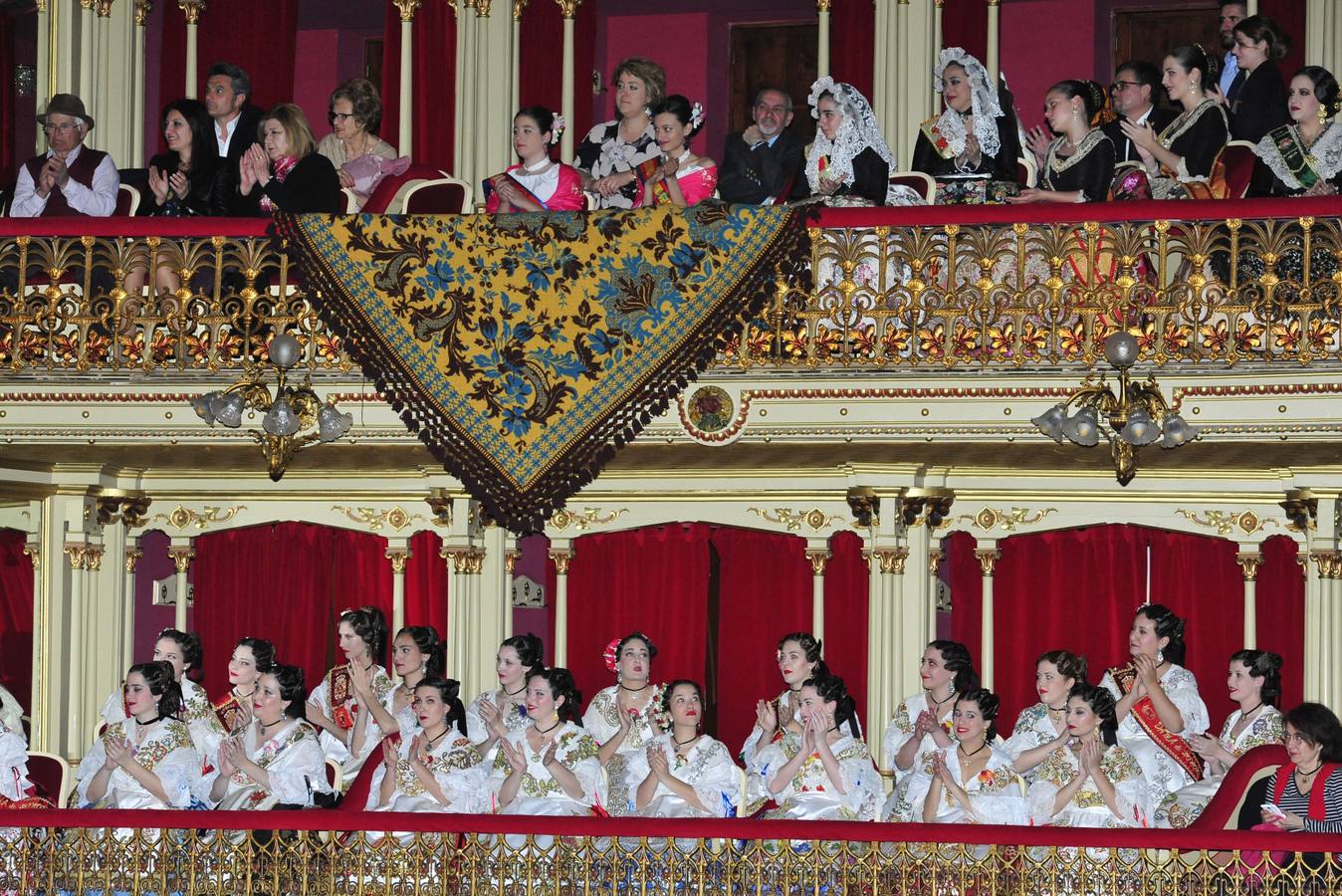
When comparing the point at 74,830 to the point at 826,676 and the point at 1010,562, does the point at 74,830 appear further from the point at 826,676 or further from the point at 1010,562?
the point at 1010,562

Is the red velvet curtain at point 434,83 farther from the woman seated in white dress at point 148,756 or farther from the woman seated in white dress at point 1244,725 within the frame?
the woman seated in white dress at point 1244,725

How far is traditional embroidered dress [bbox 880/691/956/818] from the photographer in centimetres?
989

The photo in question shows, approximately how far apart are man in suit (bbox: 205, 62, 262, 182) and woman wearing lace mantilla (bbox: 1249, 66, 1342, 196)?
15.9ft

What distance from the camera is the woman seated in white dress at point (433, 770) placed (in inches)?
383

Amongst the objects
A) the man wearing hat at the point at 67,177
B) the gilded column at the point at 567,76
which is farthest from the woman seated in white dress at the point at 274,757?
the gilded column at the point at 567,76

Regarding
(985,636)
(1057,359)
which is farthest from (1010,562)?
(1057,359)

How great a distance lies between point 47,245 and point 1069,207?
4763mm

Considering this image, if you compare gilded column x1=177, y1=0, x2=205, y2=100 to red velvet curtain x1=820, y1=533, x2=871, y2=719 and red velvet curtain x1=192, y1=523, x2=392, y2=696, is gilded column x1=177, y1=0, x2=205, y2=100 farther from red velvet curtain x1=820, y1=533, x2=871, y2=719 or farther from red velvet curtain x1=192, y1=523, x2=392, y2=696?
red velvet curtain x1=820, y1=533, x2=871, y2=719

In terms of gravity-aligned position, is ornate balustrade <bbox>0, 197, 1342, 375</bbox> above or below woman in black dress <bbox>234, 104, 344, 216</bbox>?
below

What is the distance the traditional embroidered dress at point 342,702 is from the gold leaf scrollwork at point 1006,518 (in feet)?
11.2

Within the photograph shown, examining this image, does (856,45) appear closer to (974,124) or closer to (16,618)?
(974,124)

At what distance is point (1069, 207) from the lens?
9.96 metres

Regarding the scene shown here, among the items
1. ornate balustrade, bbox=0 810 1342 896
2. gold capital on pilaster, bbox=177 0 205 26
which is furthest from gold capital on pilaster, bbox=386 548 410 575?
ornate balustrade, bbox=0 810 1342 896

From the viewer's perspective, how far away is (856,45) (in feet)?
43.5
